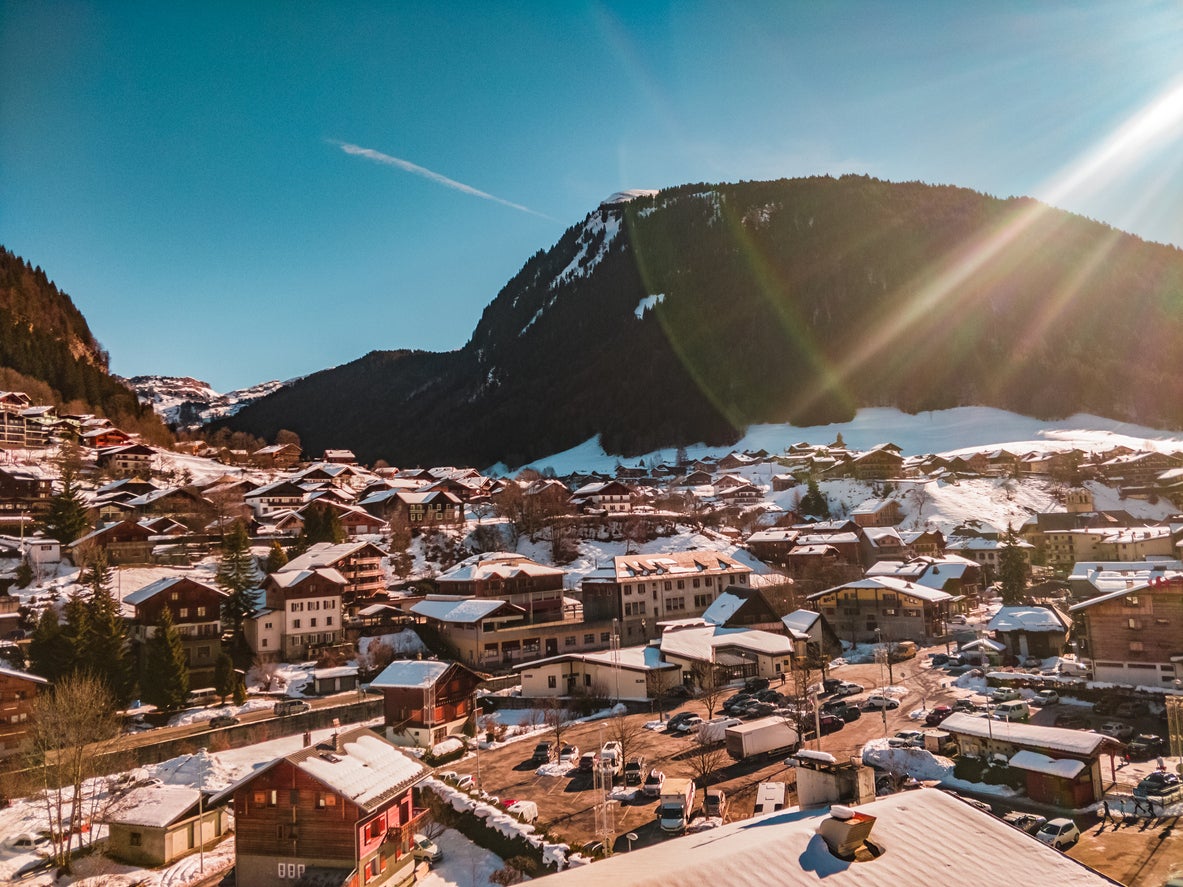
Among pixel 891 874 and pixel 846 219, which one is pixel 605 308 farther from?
pixel 891 874

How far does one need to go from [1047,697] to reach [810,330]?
403 feet

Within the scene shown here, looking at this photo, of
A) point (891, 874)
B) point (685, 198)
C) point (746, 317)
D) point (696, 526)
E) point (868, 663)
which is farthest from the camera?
point (685, 198)

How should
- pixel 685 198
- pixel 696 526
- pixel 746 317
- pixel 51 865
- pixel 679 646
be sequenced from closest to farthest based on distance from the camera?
pixel 51 865, pixel 679 646, pixel 696 526, pixel 746 317, pixel 685 198

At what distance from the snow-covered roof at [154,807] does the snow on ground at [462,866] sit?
8.00 m

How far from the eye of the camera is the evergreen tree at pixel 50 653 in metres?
31.1

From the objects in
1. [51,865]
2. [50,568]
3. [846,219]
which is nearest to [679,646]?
[51,865]

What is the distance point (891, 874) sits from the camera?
682cm

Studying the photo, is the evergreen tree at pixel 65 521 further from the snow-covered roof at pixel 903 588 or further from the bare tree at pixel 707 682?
the snow-covered roof at pixel 903 588

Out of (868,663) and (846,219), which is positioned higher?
(846,219)

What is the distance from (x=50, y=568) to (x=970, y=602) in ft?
196

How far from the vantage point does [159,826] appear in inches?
861

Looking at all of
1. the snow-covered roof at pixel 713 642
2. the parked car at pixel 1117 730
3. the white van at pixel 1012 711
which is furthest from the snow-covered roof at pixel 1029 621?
the parked car at pixel 1117 730

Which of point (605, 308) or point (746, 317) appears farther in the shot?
point (605, 308)

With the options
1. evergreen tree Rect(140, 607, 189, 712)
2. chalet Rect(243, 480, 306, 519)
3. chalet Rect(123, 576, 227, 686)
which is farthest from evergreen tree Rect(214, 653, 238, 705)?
chalet Rect(243, 480, 306, 519)
